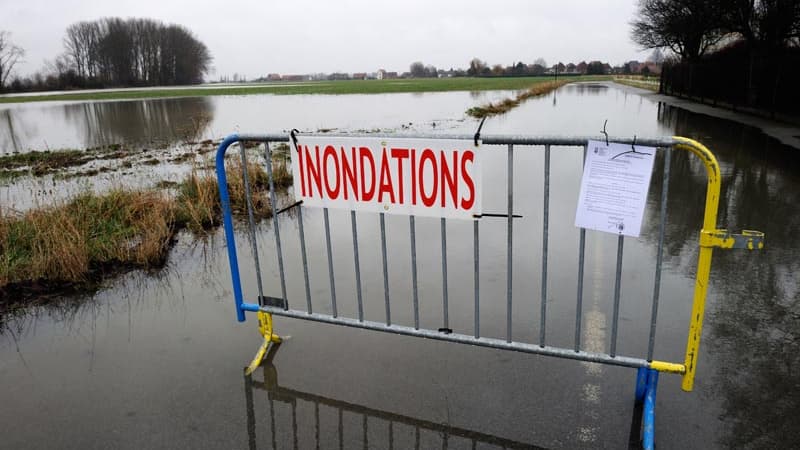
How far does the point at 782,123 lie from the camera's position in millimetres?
18219

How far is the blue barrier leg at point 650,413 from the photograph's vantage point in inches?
113

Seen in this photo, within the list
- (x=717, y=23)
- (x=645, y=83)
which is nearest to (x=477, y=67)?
(x=645, y=83)

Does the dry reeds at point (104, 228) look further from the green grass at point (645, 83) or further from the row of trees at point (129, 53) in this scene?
the row of trees at point (129, 53)

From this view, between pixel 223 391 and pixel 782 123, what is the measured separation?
68.1ft

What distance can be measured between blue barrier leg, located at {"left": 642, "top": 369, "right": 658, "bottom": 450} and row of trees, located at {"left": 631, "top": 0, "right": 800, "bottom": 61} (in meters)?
26.0

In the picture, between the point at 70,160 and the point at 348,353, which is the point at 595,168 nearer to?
the point at 348,353

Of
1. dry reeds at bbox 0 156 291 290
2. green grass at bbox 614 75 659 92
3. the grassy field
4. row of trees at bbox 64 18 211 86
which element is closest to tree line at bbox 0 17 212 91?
row of trees at bbox 64 18 211 86

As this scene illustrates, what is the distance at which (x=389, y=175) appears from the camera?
3416mm

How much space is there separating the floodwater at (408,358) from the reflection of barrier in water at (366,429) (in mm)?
11

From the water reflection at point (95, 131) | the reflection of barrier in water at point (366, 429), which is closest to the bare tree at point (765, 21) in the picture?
the water reflection at point (95, 131)

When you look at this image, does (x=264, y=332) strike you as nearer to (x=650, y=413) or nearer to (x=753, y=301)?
(x=650, y=413)

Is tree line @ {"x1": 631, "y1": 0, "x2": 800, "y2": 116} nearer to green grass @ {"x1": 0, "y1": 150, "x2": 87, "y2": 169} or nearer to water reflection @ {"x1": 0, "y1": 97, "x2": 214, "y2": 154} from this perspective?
water reflection @ {"x1": 0, "y1": 97, "x2": 214, "y2": 154}

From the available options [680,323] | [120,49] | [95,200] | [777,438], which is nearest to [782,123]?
[680,323]

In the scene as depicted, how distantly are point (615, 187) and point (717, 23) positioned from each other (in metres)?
38.0
